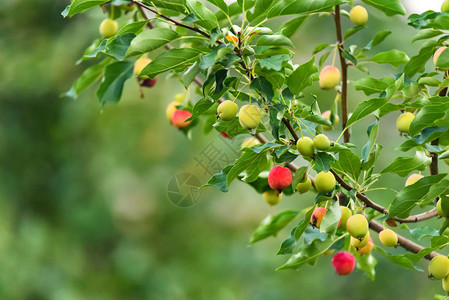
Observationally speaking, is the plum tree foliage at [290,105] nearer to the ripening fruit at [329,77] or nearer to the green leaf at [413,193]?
the green leaf at [413,193]

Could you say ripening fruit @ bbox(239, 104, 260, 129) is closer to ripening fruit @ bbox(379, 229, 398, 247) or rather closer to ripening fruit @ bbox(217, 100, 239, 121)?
ripening fruit @ bbox(217, 100, 239, 121)

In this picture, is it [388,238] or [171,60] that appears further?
[388,238]

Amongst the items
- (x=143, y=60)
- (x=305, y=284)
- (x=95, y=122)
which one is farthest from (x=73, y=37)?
(x=143, y=60)

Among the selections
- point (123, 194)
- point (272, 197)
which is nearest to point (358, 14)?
point (272, 197)

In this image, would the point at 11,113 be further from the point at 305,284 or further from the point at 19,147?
the point at 305,284


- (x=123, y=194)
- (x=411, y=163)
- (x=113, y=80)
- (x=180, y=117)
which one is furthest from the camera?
(x=123, y=194)

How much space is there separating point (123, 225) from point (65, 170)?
0.53m

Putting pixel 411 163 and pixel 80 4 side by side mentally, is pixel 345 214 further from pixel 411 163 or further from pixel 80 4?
pixel 80 4

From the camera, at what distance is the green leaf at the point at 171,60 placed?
0.77 meters

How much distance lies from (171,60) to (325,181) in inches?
11.0

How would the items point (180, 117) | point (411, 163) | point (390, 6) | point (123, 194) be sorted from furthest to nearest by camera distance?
point (123, 194) → point (180, 117) → point (390, 6) → point (411, 163)

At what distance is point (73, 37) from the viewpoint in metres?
3.55

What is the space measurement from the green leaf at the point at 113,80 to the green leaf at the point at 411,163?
1.81 ft

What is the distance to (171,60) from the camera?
0.78 meters
